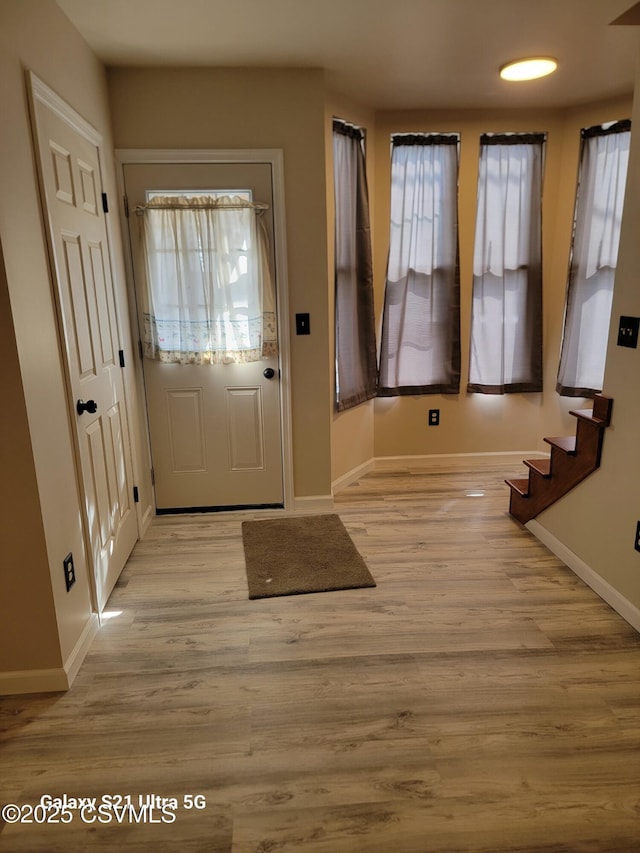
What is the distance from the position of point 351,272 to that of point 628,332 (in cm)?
190

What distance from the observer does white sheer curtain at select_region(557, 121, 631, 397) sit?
12.4 ft

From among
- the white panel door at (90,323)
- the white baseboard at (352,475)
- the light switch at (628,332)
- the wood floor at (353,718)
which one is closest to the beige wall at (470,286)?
the white baseboard at (352,475)

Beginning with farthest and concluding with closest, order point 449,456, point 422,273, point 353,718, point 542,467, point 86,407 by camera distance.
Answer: point 449,456 → point 422,273 → point 542,467 → point 86,407 → point 353,718

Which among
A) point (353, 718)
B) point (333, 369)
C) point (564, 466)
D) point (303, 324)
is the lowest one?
point (353, 718)

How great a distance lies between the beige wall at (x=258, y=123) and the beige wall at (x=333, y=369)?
236mm

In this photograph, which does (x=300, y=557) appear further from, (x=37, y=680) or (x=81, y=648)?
(x=37, y=680)

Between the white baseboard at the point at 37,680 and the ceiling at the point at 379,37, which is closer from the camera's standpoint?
the white baseboard at the point at 37,680

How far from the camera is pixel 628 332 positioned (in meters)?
2.44

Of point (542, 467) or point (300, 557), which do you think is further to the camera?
point (542, 467)

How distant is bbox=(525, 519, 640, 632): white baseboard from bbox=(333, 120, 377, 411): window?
1487 millimetres

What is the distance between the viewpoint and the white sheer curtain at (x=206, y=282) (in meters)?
3.22

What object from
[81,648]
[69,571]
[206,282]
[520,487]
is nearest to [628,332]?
[520,487]

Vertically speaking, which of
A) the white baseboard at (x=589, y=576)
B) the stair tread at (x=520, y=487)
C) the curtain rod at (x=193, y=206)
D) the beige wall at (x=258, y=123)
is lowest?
the white baseboard at (x=589, y=576)

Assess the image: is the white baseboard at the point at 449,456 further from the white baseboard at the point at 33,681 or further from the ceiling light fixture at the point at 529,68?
the white baseboard at the point at 33,681
